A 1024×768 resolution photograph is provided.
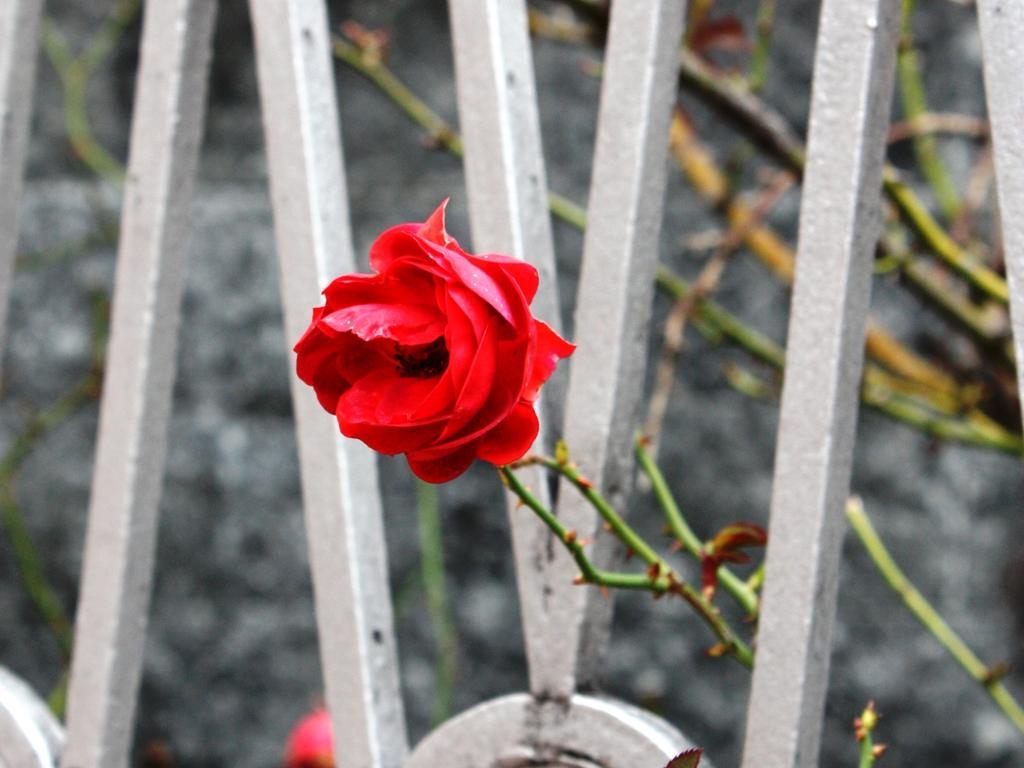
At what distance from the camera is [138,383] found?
2.55 ft

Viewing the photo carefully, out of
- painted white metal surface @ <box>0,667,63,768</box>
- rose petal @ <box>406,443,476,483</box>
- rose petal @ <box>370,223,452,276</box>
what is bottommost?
painted white metal surface @ <box>0,667,63,768</box>

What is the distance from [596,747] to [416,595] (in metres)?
0.89

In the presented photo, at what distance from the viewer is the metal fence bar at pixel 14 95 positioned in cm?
87

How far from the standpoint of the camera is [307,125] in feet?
2.37

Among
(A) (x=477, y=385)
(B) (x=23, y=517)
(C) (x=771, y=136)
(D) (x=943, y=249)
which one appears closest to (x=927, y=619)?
(D) (x=943, y=249)

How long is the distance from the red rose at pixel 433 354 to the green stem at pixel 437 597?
0.99 m

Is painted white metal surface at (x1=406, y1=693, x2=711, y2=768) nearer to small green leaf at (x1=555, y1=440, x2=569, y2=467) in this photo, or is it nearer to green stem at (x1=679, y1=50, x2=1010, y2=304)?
small green leaf at (x1=555, y1=440, x2=569, y2=467)

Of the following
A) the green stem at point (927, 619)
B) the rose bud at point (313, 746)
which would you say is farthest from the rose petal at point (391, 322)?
the rose bud at point (313, 746)

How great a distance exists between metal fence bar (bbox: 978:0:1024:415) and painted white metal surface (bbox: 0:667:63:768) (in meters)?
0.61

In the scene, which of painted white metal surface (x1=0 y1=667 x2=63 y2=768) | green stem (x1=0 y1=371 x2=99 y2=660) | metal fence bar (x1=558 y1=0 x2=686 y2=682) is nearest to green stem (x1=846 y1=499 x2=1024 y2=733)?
metal fence bar (x1=558 y1=0 x2=686 y2=682)

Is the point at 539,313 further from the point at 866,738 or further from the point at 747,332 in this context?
the point at 747,332

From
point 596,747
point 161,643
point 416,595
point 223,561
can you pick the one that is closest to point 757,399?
point 416,595

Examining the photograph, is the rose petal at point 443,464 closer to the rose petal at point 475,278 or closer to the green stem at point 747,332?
the rose petal at point 475,278

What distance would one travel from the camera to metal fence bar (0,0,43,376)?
872 millimetres
